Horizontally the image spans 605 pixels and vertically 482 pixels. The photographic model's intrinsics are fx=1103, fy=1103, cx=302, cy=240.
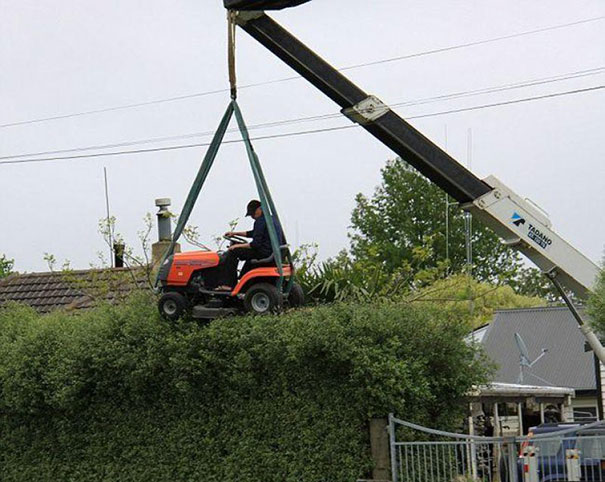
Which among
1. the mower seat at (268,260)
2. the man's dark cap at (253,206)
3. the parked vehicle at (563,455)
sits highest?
the man's dark cap at (253,206)

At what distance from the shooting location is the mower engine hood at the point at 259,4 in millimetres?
14789

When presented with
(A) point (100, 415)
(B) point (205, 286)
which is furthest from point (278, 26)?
(A) point (100, 415)

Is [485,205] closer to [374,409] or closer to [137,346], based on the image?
[374,409]

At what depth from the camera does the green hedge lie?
13.9m

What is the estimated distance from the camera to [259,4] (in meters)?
14.8

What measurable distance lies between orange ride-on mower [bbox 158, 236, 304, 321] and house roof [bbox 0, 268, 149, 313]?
4.36 meters

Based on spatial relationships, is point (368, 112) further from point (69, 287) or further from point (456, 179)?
point (69, 287)

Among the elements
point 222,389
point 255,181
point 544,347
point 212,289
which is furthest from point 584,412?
point 255,181

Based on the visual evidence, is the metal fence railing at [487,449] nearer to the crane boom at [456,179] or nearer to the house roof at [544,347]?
the crane boom at [456,179]

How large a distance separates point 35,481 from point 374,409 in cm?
607

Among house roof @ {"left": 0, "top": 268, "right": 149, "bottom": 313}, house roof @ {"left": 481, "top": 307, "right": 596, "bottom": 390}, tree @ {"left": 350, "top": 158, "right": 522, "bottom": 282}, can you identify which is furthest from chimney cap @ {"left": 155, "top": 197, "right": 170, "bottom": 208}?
tree @ {"left": 350, "top": 158, "right": 522, "bottom": 282}

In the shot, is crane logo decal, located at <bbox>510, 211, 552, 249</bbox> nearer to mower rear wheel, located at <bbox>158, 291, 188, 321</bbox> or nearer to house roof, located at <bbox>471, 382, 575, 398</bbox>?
house roof, located at <bbox>471, 382, 575, 398</bbox>

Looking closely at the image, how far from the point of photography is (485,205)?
578 inches

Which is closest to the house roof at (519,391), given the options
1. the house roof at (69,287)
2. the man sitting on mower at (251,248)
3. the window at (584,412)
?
the man sitting on mower at (251,248)
